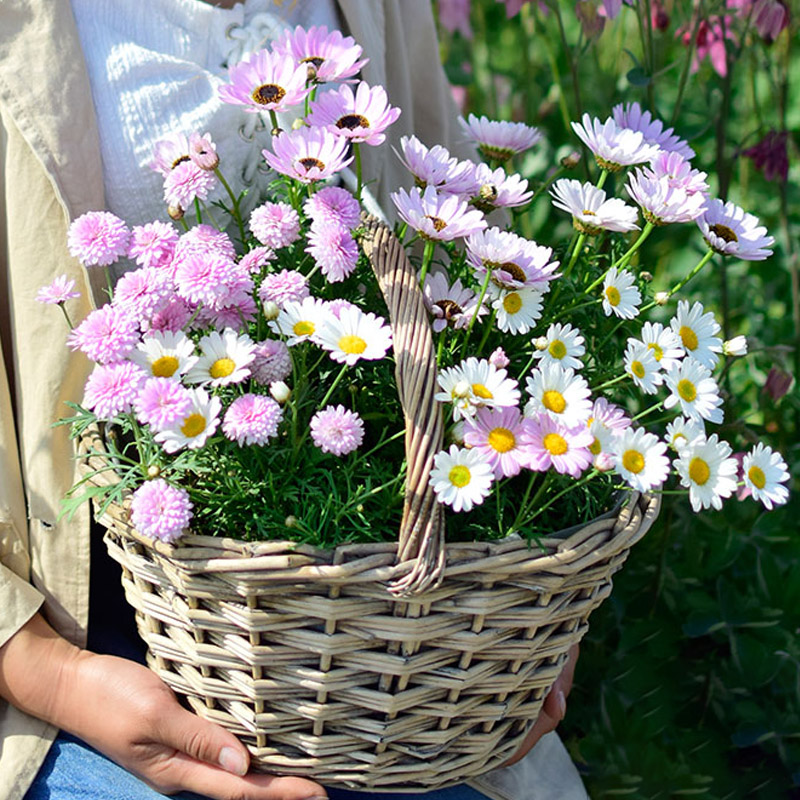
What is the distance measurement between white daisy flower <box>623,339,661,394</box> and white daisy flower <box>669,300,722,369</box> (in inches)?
1.9

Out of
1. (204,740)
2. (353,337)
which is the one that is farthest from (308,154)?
(204,740)

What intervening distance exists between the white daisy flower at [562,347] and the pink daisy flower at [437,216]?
0.09 metres

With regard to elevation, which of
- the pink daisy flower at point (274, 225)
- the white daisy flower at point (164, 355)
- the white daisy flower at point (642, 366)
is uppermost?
the pink daisy flower at point (274, 225)

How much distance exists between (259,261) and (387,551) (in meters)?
0.23

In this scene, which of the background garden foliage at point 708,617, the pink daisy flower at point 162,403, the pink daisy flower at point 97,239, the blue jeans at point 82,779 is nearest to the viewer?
the pink daisy flower at point 162,403

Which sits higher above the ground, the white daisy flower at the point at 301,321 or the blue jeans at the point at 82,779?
the white daisy flower at the point at 301,321

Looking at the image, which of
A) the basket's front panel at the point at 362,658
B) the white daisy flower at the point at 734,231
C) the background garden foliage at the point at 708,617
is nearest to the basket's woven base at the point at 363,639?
the basket's front panel at the point at 362,658

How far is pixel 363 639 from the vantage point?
0.71 metres

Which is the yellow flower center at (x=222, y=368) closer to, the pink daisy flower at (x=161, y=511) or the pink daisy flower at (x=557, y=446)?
the pink daisy flower at (x=161, y=511)

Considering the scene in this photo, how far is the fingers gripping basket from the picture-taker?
673 mm

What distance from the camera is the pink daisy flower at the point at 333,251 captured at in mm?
717

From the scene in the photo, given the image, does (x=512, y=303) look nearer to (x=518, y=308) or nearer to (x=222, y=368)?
(x=518, y=308)

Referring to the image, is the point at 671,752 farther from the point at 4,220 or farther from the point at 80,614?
the point at 4,220

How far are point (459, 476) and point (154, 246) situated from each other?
0.29 m
